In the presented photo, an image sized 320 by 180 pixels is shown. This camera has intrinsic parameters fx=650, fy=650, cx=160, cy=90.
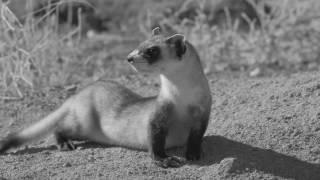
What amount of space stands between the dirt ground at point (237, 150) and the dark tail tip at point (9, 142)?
0.06 m

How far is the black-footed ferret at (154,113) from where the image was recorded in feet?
14.6

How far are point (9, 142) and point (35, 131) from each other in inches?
9.3

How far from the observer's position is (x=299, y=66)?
775 cm

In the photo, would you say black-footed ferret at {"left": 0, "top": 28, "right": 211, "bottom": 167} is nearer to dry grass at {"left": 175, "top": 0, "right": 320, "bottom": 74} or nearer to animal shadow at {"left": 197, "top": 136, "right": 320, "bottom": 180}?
animal shadow at {"left": 197, "top": 136, "right": 320, "bottom": 180}

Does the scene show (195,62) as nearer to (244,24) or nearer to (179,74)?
(179,74)

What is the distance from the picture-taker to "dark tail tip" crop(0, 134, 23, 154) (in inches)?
202

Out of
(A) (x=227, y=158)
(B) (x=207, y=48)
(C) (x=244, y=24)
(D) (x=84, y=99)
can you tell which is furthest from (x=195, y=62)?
(C) (x=244, y=24)

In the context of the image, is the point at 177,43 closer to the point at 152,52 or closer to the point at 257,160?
the point at 152,52

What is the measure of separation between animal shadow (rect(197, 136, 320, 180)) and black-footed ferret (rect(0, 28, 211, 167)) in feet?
0.60

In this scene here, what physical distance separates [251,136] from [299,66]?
10.1 ft

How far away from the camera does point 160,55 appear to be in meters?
4.42

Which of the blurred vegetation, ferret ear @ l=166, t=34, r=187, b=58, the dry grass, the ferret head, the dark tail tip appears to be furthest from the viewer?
the dry grass

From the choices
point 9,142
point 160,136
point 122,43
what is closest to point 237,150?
point 160,136

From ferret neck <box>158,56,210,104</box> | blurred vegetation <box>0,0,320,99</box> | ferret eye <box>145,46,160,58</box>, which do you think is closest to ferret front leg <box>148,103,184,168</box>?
ferret neck <box>158,56,210,104</box>
